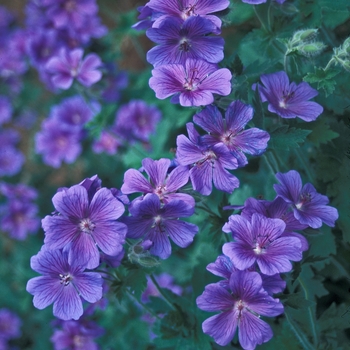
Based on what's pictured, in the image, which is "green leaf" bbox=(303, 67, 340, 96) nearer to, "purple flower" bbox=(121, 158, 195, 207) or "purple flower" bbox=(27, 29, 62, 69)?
"purple flower" bbox=(121, 158, 195, 207)

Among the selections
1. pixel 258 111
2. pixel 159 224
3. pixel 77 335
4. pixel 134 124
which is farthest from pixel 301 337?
pixel 134 124

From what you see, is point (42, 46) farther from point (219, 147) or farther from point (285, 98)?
point (219, 147)

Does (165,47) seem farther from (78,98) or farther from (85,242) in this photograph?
(78,98)

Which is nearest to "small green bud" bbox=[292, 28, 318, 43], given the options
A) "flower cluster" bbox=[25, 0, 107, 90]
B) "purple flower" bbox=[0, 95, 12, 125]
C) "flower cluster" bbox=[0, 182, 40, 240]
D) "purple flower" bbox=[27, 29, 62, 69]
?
"flower cluster" bbox=[25, 0, 107, 90]

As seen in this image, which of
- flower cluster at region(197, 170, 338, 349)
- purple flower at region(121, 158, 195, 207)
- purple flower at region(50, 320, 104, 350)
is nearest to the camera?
→ flower cluster at region(197, 170, 338, 349)

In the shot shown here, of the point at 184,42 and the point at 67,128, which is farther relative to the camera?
the point at 67,128
